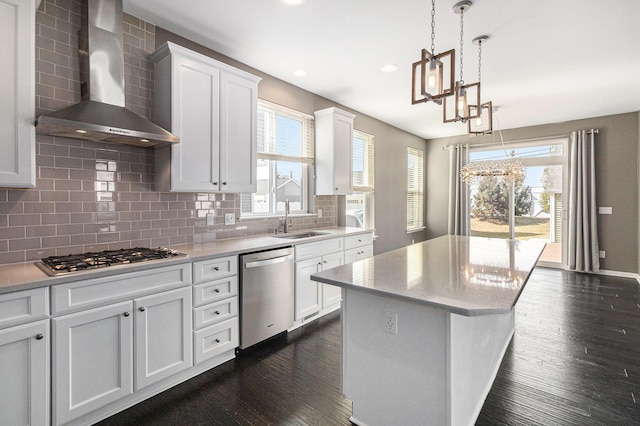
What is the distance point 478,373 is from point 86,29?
3430 mm

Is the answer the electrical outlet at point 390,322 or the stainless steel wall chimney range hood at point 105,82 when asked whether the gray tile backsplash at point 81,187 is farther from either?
the electrical outlet at point 390,322

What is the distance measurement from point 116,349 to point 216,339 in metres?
0.72

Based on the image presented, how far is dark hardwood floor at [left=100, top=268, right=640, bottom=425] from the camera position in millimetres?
1967

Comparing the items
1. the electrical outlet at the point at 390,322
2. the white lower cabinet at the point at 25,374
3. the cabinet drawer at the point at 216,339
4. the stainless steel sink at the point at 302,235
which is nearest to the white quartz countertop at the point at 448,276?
the electrical outlet at the point at 390,322

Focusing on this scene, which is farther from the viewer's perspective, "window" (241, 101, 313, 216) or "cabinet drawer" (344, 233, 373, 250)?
"cabinet drawer" (344, 233, 373, 250)

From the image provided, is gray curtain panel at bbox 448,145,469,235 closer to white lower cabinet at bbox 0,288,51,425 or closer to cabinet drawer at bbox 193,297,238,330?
cabinet drawer at bbox 193,297,238,330

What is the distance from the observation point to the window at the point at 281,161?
3.71 meters

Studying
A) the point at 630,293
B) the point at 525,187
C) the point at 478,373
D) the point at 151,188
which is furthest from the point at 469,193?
the point at 151,188

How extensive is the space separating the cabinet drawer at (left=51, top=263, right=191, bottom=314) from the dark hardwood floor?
75 cm

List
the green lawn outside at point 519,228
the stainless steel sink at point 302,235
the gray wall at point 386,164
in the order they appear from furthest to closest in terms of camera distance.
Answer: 1. the green lawn outside at point 519,228
2. the gray wall at point 386,164
3. the stainless steel sink at point 302,235

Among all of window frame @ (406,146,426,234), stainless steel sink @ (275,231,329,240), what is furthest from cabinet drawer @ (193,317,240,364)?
window frame @ (406,146,426,234)

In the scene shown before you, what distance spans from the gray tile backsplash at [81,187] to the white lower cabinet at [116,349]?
70 centimetres

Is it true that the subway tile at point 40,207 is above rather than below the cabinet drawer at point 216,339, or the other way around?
Result: above

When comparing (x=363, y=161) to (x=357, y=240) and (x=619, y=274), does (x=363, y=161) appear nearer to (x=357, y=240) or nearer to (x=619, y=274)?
(x=357, y=240)
